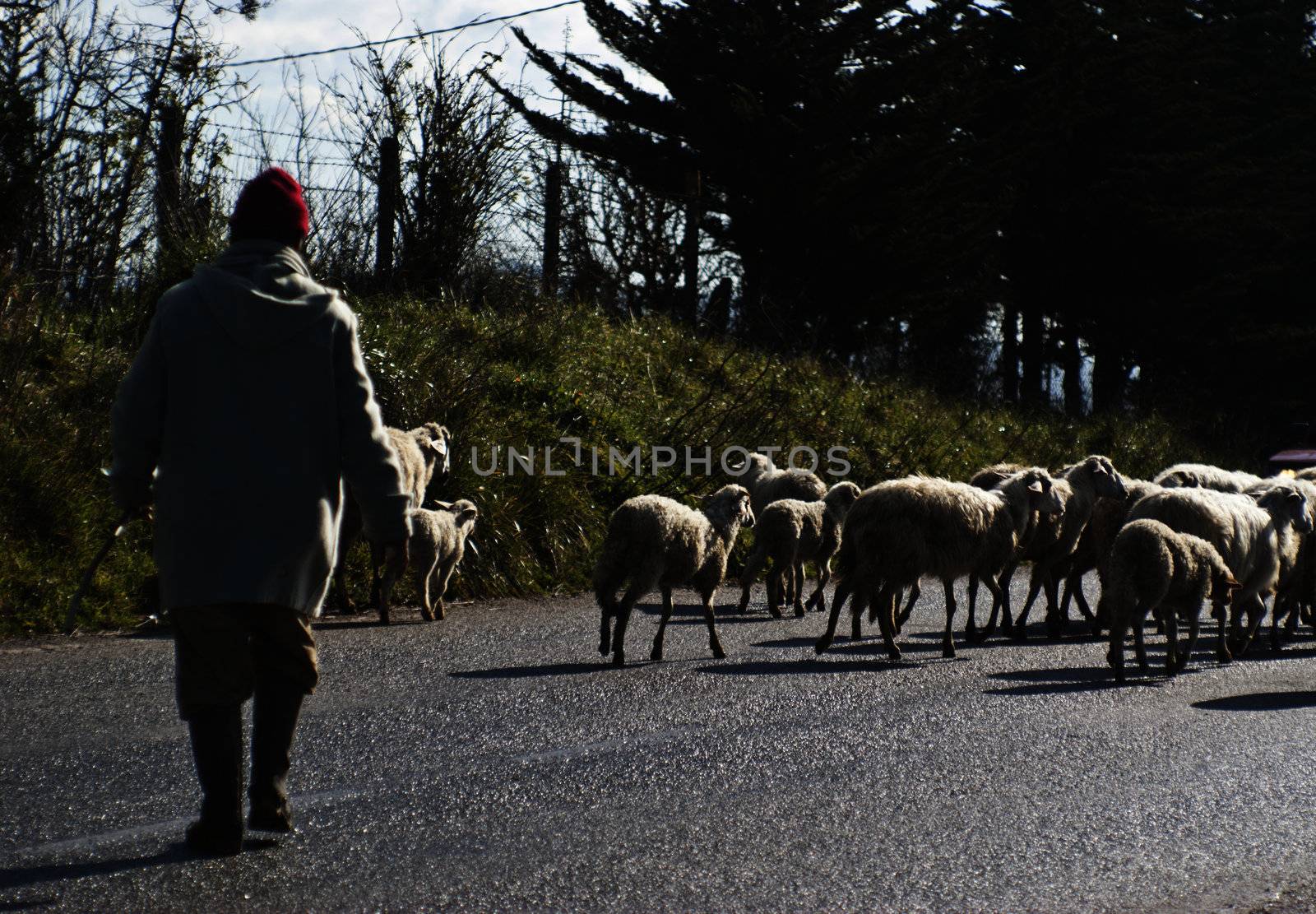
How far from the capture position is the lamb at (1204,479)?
1234 centimetres

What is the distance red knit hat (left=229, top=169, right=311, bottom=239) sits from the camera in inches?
181

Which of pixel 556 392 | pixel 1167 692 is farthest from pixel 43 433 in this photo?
pixel 1167 692

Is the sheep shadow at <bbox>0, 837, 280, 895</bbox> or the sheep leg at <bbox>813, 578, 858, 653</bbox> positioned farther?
the sheep leg at <bbox>813, 578, 858, 653</bbox>

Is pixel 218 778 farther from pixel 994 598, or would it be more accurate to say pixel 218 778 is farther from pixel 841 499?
pixel 841 499

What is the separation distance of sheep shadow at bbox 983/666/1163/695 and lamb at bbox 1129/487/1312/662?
1315mm

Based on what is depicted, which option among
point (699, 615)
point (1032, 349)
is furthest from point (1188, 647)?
point (1032, 349)

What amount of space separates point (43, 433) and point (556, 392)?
5911 millimetres

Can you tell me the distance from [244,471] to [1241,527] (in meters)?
8.00

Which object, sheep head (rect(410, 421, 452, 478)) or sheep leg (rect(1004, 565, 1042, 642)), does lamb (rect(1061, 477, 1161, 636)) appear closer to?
sheep leg (rect(1004, 565, 1042, 642))

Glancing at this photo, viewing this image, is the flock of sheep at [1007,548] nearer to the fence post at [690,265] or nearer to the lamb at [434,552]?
the lamb at [434,552]

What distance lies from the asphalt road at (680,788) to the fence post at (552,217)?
12.1 meters

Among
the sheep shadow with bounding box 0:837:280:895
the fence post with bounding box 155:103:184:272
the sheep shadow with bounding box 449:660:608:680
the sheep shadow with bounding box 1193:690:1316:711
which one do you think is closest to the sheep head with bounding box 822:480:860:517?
the sheep shadow with bounding box 449:660:608:680

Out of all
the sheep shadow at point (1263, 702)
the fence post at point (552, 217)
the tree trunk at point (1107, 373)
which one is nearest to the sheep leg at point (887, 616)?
the sheep shadow at point (1263, 702)

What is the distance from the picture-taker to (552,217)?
20484 millimetres
